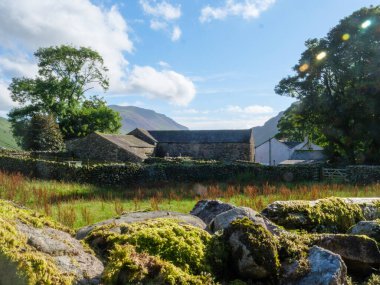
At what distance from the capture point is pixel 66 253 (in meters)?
3.16

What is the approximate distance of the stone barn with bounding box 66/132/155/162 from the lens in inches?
1598

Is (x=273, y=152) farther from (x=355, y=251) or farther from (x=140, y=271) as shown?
(x=140, y=271)

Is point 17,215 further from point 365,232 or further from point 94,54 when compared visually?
point 94,54

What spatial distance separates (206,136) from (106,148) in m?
16.9

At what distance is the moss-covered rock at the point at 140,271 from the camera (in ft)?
9.56

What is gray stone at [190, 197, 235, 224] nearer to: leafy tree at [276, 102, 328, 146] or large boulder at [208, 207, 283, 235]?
large boulder at [208, 207, 283, 235]

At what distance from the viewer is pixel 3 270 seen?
8.72ft

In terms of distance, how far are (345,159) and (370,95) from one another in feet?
25.3

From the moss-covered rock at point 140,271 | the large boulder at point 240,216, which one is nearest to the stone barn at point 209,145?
the large boulder at point 240,216

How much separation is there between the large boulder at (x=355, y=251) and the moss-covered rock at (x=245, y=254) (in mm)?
1129

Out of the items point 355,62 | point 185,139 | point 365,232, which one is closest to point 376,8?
point 355,62

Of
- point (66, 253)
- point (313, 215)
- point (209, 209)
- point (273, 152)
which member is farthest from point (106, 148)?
point (66, 253)

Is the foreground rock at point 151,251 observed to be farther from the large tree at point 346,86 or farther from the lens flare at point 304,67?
the lens flare at point 304,67

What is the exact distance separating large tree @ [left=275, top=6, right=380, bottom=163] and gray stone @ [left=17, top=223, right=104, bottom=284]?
115 ft
